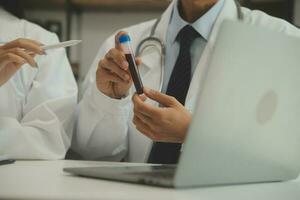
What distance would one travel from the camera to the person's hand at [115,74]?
93cm

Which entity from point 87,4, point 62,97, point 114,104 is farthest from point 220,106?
point 87,4

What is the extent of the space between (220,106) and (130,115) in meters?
0.67

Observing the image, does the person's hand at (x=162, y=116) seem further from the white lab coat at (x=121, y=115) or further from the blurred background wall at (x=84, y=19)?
the blurred background wall at (x=84, y=19)

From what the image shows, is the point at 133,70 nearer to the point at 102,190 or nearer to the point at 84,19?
the point at 102,190

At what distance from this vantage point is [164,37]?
4.26 ft

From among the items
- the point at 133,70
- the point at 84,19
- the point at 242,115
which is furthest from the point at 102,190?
the point at 84,19

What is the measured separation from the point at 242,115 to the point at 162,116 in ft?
0.73

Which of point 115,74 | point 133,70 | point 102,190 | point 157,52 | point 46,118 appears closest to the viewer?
point 102,190

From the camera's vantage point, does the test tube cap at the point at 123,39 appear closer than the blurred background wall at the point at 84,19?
Yes

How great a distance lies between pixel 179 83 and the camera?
1180 millimetres

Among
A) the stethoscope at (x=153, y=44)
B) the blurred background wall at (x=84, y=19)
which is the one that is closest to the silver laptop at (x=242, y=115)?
the stethoscope at (x=153, y=44)

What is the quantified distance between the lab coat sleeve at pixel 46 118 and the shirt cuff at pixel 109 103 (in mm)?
91

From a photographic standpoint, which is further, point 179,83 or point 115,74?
point 179,83

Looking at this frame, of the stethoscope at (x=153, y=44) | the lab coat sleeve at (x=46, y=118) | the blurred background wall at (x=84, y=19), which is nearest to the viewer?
the lab coat sleeve at (x=46, y=118)
